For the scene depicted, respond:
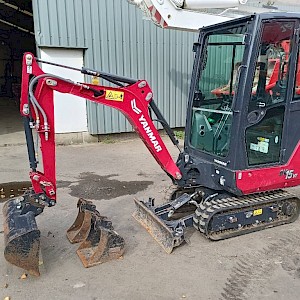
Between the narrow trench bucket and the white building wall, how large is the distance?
16.4 ft

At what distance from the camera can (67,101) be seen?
8883 mm

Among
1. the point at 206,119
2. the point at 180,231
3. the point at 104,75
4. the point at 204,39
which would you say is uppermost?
the point at 204,39

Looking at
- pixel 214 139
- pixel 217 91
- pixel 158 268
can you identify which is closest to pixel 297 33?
pixel 217 91

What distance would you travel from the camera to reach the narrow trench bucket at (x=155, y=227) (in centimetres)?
381

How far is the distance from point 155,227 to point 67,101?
569 cm

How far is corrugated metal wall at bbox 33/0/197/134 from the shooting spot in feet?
27.6

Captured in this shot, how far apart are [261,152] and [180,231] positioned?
1300 millimetres

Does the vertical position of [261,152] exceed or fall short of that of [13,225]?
it exceeds it

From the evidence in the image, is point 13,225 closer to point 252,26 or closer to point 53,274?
point 53,274

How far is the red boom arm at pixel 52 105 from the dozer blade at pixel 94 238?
1.95 feet

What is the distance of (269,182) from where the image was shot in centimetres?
405

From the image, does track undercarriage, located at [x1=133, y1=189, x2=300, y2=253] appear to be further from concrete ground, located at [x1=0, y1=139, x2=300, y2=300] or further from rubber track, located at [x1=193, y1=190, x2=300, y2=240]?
concrete ground, located at [x1=0, y1=139, x2=300, y2=300]

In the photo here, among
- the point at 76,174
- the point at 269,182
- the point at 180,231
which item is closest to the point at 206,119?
the point at 269,182

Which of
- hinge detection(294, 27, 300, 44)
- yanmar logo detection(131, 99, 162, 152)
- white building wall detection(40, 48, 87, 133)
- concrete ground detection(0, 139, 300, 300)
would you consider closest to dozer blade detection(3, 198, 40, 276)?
concrete ground detection(0, 139, 300, 300)
